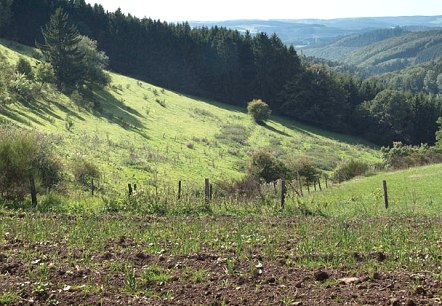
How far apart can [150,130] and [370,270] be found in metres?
47.6

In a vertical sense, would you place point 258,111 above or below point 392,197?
above

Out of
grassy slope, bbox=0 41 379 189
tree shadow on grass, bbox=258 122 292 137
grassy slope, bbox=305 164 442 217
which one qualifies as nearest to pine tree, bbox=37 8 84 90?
grassy slope, bbox=0 41 379 189

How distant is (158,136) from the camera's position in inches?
2135

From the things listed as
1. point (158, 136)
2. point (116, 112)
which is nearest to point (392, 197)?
point (158, 136)

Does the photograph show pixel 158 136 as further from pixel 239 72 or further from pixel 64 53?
pixel 239 72

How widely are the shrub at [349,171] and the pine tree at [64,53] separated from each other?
35947 mm

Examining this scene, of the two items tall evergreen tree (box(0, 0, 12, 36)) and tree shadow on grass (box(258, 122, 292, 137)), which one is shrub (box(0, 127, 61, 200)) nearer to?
tree shadow on grass (box(258, 122, 292, 137))

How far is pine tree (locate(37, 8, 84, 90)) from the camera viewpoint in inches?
2527

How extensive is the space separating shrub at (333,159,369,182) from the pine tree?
35947 mm

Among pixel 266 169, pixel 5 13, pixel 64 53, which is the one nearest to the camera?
pixel 266 169

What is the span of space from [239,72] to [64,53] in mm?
48289

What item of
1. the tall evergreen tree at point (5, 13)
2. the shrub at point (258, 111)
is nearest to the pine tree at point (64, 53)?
the tall evergreen tree at point (5, 13)

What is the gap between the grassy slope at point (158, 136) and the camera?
39781 millimetres

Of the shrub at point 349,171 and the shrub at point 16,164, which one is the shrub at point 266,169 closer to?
the shrub at point 349,171
